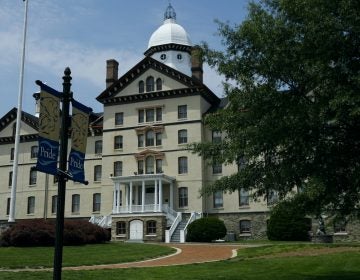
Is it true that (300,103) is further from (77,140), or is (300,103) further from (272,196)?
(77,140)

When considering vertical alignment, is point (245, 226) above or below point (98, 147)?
below

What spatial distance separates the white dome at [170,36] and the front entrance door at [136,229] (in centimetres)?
2474

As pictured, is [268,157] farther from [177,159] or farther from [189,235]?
[177,159]

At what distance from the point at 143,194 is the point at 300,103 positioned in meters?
36.3

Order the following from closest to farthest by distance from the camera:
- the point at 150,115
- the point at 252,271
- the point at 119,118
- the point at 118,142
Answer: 1. the point at 252,271
2. the point at 150,115
3. the point at 118,142
4. the point at 119,118

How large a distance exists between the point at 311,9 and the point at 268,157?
3848 mm

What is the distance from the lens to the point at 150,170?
51.1m

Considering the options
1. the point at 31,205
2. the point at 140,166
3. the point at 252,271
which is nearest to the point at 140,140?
the point at 140,166

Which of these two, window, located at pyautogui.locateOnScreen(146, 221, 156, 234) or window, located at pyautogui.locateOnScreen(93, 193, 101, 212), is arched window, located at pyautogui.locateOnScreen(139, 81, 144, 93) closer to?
window, located at pyautogui.locateOnScreen(93, 193, 101, 212)

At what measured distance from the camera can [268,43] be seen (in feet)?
43.4

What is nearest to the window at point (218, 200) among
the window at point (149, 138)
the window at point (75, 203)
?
the window at point (149, 138)

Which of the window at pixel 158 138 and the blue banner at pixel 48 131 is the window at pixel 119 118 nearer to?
the window at pixel 158 138

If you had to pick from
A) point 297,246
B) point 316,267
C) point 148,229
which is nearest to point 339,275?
point 316,267

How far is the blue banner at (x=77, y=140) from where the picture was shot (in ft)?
30.8
